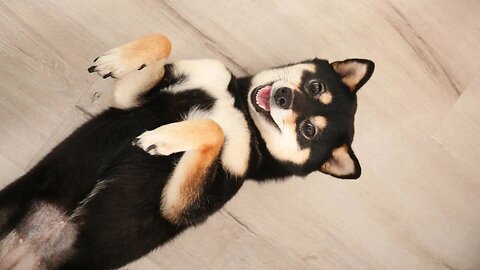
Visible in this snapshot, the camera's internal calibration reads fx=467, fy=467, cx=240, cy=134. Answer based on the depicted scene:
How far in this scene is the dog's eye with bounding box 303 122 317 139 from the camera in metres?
1.64

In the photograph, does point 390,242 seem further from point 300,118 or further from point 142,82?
point 142,82

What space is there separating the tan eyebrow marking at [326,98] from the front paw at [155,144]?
1.86 ft

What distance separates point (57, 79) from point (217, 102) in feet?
2.31

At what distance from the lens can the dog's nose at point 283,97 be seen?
1604 mm

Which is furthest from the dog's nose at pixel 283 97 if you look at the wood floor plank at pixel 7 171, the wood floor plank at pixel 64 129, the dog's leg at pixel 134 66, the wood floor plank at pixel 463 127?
the wood floor plank at pixel 7 171

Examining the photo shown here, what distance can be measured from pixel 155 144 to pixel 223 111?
314 mm

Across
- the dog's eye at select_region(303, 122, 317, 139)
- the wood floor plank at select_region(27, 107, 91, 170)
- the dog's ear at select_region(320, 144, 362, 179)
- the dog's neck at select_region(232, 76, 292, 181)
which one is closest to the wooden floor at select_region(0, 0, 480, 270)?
the wood floor plank at select_region(27, 107, 91, 170)

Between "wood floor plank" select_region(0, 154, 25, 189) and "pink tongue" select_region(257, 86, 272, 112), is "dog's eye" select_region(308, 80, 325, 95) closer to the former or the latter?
"pink tongue" select_region(257, 86, 272, 112)

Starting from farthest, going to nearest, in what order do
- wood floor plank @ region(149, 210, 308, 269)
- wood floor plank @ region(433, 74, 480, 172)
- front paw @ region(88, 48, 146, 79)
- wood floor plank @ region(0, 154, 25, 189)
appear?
wood floor plank @ region(433, 74, 480, 172)
wood floor plank @ region(149, 210, 308, 269)
wood floor plank @ region(0, 154, 25, 189)
front paw @ region(88, 48, 146, 79)

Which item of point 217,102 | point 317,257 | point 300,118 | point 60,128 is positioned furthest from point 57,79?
point 317,257

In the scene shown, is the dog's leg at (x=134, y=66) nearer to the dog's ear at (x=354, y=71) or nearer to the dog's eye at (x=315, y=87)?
the dog's eye at (x=315, y=87)

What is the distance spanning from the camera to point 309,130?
1.64m

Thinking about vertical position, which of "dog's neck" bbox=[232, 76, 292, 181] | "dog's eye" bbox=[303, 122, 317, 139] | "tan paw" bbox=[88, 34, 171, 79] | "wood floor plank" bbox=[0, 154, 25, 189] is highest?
"dog's eye" bbox=[303, 122, 317, 139]

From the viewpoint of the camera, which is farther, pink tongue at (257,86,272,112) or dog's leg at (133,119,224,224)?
pink tongue at (257,86,272,112)
